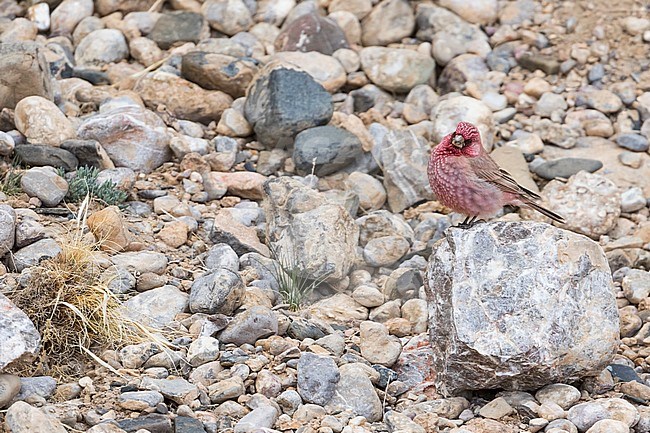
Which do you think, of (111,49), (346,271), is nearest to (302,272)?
(346,271)

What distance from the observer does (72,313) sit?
4.73 meters

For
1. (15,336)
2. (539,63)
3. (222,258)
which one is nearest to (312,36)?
(539,63)

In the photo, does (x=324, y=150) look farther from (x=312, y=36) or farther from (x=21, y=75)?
(x=21, y=75)

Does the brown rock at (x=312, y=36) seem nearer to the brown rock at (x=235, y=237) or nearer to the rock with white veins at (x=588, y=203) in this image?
the rock with white veins at (x=588, y=203)

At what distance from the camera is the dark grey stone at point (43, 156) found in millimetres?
6406

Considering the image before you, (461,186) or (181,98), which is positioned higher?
(461,186)

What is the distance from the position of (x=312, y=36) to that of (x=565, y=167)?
256cm

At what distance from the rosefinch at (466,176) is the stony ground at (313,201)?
269mm

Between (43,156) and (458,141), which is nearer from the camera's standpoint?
(458,141)

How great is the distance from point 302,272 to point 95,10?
457 centimetres

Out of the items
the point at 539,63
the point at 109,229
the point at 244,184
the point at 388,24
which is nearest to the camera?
the point at 109,229

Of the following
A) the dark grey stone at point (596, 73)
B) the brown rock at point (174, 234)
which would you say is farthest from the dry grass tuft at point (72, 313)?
the dark grey stone at point (596, 73)

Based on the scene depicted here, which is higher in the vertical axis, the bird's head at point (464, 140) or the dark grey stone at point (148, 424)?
the bird's head at point (464, 140)

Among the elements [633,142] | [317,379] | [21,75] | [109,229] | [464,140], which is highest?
[464,140]
